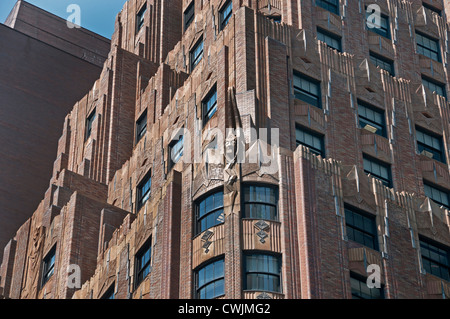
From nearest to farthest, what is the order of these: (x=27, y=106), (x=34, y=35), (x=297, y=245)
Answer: (x=297, y=245), (x=27, y=106), (x=34, y=35)

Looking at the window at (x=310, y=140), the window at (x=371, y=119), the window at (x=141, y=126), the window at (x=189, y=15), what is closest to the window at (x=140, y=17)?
the window at (x=189, y=15)

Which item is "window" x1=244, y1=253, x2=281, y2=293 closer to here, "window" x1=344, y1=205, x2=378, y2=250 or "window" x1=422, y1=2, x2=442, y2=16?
"window" x1=344, y1=205, x2=378, y2=250

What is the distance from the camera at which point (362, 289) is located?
162 ft

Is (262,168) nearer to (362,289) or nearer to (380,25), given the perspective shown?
(362,289)

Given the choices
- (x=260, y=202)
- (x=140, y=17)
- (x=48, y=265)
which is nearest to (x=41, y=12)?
(x=140, y=17)

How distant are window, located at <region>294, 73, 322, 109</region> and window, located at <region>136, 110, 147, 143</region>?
15.6 meters

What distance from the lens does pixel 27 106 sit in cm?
9244

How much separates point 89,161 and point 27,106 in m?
22.4

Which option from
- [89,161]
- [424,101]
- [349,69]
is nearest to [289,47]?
[349,69]

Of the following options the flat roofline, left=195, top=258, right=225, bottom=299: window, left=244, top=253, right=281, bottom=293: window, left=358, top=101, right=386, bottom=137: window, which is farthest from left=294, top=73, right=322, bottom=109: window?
the flat roofline

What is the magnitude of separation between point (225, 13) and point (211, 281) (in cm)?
2338

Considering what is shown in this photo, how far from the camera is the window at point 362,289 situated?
48.9m

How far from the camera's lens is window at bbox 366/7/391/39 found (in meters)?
66.9

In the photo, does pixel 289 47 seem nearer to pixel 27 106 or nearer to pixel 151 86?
pixel 151 86
